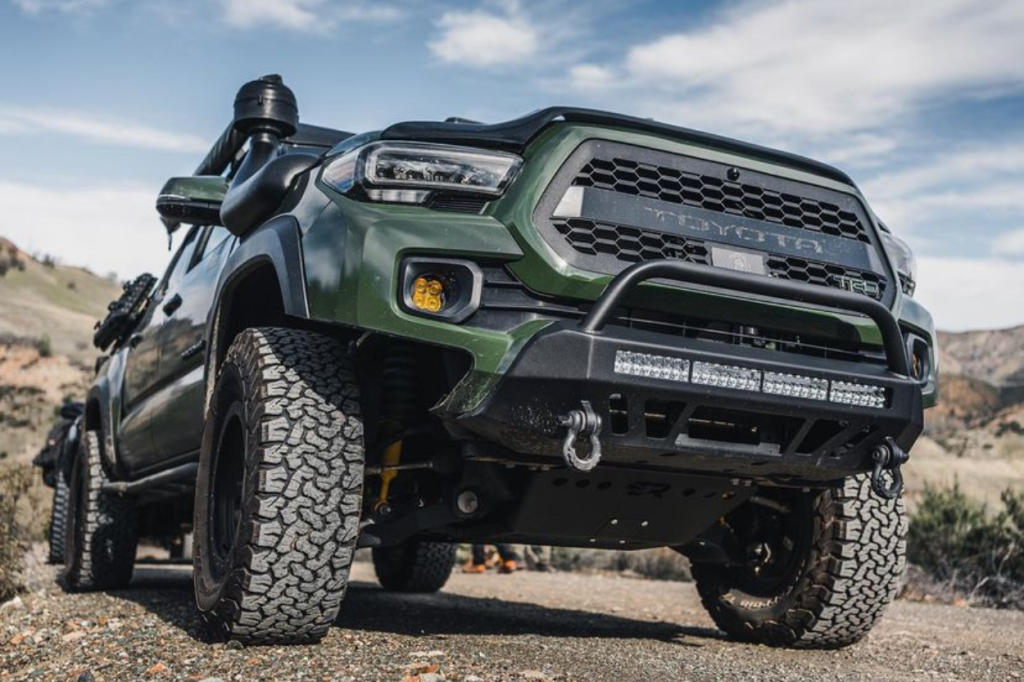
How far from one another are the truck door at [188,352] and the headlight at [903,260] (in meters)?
2.69

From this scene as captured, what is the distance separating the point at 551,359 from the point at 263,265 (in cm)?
153

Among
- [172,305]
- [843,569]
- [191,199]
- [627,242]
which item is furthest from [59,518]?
[627,242]

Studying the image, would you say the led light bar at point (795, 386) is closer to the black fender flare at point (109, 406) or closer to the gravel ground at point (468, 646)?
the gravel ground at point (468, 646)

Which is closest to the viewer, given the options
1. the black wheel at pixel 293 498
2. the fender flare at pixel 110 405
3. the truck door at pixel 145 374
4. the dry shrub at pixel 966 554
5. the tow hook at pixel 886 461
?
the black wheel at pixel 293 498

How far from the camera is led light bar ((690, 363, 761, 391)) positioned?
347 cm

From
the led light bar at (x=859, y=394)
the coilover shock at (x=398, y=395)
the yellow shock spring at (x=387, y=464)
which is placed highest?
the led light bar at (x=859, y=394)

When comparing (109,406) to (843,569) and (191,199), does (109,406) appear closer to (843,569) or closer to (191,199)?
(191,199)

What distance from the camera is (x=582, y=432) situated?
3346 millimetres

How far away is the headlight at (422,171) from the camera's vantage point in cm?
365

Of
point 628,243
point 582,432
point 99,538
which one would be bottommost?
point 99,538

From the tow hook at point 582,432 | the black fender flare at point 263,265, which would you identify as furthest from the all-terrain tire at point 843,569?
the black fender flare at point 263,265

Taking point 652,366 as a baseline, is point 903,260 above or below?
above

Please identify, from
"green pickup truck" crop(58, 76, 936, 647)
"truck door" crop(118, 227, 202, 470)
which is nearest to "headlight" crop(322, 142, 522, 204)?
"green pickup truck" crop(58, 76, 936, 647)

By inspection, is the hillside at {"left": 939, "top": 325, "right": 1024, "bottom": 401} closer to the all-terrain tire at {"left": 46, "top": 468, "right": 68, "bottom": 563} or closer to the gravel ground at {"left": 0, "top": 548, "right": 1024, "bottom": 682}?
the all-terrain tire at {"left": 46, "top": 468, "right": 68, "bottom": 563}
